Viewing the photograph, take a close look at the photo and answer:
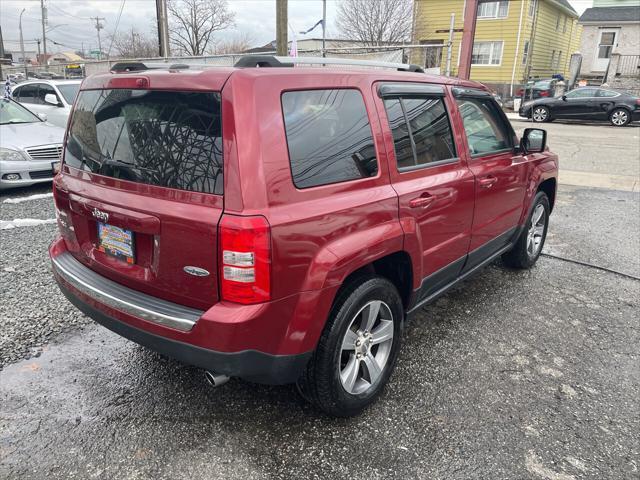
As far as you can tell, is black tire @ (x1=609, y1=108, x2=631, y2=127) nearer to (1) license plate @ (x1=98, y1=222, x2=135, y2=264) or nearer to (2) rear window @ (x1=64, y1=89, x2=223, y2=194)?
(2) rear window @ (x1=64, y1=89, x2=223, y2=194)

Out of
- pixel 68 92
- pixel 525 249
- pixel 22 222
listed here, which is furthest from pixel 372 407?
pixel 68 92

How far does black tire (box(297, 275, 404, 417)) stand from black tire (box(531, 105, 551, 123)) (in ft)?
66.4

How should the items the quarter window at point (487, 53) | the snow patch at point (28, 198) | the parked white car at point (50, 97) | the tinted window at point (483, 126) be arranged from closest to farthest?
the tinted window at point (483, 126) → the snow patch at point (28, 198) → the parked white car at point (50, 97) → the quarter window at point (487, 53)

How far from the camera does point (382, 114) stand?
271 cm

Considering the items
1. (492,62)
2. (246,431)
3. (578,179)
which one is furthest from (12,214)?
(492,62)

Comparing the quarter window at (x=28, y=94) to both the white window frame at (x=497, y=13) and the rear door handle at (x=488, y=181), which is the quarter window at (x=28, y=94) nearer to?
the rear door handle at (x=488, y=181)

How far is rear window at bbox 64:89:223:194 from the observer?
216 centimetres

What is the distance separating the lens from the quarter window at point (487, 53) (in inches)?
1092

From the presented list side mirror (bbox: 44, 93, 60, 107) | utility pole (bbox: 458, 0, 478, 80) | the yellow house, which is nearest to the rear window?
side mirror (bbox: 44, 93, 60, 107)

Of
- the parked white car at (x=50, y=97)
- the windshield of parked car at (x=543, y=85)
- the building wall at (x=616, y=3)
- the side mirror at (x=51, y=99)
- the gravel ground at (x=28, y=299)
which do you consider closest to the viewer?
the gravel ground at (x=28, y=299)

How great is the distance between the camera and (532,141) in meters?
4.32

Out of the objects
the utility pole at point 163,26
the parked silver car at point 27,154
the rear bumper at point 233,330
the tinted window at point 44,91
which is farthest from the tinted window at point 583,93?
the rear bumper at point 233,330

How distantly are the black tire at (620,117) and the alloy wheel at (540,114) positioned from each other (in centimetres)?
233

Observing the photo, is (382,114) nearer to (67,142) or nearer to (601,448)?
(67,142)
